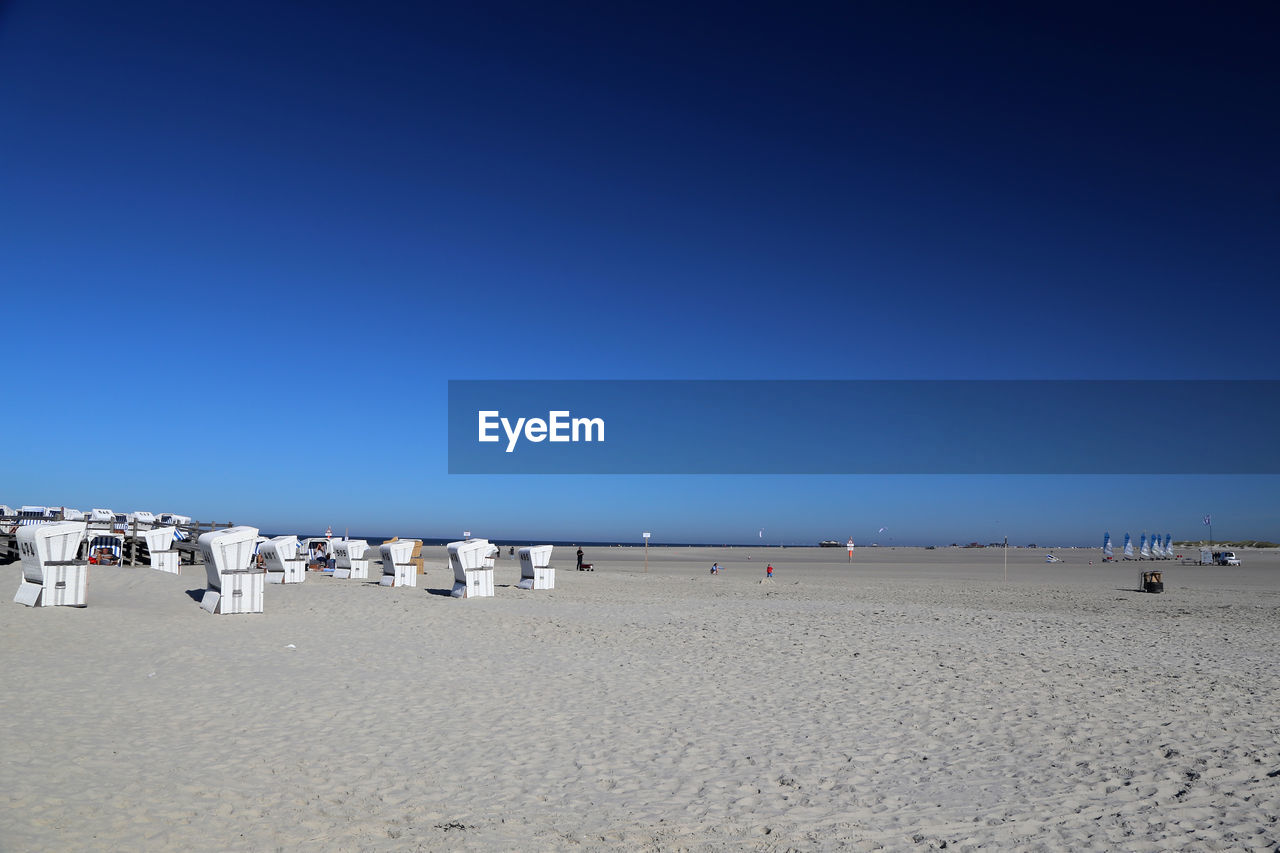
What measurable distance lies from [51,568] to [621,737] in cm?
1390

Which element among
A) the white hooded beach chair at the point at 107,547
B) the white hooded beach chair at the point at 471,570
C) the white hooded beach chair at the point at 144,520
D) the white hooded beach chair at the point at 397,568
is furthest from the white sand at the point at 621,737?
the white hooded beach chair at the point at 144,520

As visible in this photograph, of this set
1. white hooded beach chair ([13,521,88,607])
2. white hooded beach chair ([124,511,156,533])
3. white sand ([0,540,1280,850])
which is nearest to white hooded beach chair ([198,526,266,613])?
white sand ([0,540,1280,850])

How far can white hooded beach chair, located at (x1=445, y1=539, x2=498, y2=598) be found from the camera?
2275 centimetres

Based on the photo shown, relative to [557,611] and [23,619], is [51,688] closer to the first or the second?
[23,619]

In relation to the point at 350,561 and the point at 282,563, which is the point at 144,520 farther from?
the point at 282,563

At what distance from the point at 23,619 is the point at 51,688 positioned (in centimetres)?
651

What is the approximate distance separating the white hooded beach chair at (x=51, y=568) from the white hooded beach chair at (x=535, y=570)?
42.0 feet

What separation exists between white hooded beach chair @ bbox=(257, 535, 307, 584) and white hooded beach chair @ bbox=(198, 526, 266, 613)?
8.74m

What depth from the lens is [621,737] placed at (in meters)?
7.97

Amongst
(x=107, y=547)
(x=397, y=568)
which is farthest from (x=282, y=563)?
(x=107, y=547)

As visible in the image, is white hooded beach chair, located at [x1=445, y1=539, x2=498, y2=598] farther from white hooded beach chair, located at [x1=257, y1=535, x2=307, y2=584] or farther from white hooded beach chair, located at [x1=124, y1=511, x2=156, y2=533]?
white hooded beach chair, located at [x1=124, y1=511, x2=156, y2=533]

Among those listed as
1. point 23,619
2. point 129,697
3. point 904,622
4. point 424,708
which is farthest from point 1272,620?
point 23,619

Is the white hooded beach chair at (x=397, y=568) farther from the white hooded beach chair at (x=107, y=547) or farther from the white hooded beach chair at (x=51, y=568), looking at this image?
the white hooded beach chair at (x=107, y=547)

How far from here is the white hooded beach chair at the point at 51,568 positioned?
16031 millimetres
